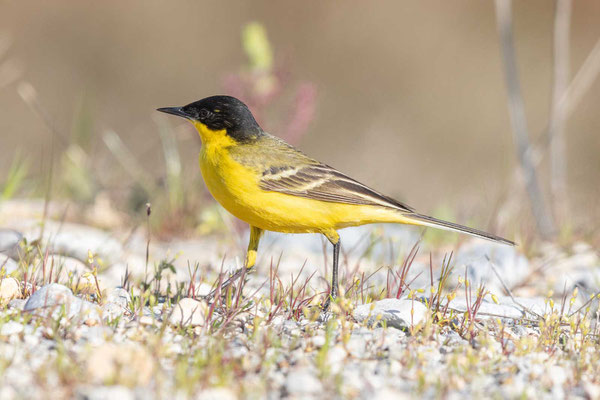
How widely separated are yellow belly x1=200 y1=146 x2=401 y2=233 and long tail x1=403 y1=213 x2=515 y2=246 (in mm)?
114

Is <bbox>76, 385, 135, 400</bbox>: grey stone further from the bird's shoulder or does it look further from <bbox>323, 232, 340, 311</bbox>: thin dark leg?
the bird's shoulder

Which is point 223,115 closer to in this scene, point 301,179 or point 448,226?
point 301,179

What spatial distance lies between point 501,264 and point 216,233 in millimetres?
2802

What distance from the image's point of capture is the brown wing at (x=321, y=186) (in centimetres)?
471

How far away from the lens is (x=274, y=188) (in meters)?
4.62

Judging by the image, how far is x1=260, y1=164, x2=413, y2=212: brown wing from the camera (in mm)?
4707

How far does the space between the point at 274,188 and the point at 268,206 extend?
15 cm

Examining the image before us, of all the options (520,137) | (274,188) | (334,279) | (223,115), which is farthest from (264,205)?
(520,137)

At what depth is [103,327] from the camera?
11.3ft

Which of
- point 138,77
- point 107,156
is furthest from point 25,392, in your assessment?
point 138,77

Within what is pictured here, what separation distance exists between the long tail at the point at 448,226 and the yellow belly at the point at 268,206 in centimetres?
11

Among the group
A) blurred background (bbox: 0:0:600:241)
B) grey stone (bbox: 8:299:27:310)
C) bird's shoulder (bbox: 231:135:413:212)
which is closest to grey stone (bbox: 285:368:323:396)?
grey stone (bbox: 8:299:27:310)

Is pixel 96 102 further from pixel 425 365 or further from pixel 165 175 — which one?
pixel 425 365

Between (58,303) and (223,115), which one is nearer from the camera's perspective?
(58,303)
